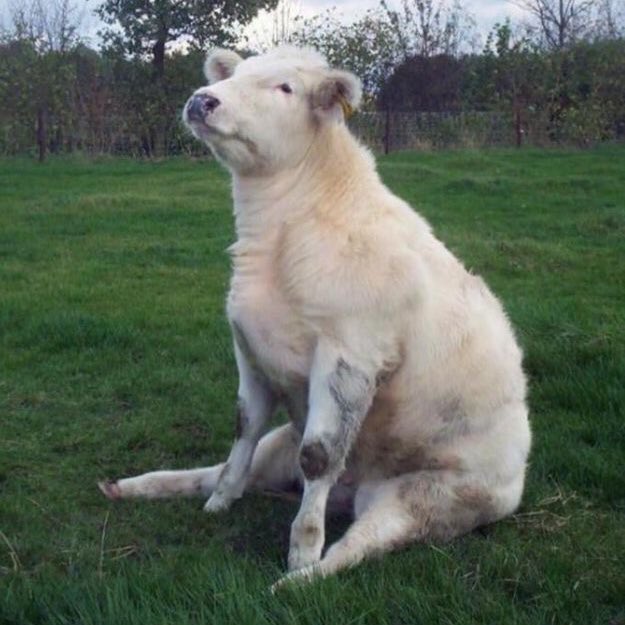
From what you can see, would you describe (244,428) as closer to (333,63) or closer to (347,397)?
(347,397)

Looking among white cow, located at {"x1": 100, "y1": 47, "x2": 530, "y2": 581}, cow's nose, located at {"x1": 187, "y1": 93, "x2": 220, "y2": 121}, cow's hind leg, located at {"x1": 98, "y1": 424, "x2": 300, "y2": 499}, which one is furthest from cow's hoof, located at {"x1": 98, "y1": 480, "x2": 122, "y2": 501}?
cow's nose, located at {"x1": 187, "y1": 93, "x2": 220, "y2": 121}

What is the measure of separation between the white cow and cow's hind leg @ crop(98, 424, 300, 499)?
409 millimetres

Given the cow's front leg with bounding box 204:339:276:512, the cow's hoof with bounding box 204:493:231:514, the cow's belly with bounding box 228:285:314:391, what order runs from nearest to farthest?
the cow's belly with bounding box 228:285:314:391 → the cow's front leg with bounding box 204:339:276:512 → the cow's hoof with bounding box 204:493:231:514

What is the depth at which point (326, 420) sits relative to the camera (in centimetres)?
402

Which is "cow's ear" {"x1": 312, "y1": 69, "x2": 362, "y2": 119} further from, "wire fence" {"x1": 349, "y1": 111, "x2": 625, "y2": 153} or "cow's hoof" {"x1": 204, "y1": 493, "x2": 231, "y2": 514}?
"wire fence" {"x1": 349, "y1": 111, "x2": 625, "y2": 153}

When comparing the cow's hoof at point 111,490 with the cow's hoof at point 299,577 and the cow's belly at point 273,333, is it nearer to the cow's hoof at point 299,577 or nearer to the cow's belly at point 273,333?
the cow's belly at point 273,333

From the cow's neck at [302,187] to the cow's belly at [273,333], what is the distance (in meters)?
0.24

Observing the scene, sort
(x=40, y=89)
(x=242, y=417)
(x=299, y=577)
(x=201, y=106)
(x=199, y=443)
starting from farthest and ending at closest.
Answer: (x=40, y=89), (x=199, y=443), (x=242, y=417), (x=201, y=106), (x=299, y=577)

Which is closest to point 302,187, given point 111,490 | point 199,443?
point 111,490

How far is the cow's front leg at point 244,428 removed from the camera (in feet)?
14.9

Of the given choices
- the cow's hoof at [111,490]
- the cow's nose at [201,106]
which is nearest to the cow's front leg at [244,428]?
the cow's hoof at [111,490]

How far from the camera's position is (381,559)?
401 centimetres

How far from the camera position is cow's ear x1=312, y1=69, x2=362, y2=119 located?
420 centimetres

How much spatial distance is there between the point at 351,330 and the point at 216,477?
1202 millimetres
